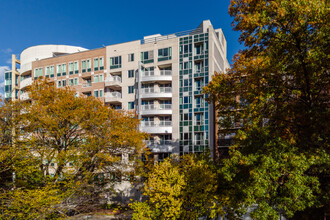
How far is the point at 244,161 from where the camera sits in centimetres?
1126

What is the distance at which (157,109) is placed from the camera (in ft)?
110

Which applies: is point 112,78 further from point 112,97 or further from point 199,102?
point 199,102

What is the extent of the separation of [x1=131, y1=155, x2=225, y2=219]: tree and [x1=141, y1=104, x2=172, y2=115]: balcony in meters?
18.8

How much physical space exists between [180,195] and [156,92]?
2157cm

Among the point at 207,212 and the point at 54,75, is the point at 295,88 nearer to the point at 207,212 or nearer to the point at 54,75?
the point at 207,212

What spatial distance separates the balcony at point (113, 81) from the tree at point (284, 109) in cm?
2584

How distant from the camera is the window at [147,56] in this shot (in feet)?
118

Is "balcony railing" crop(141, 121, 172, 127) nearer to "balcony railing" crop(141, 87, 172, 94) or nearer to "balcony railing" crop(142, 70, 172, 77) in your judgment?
"balcony railing" crop(141, 87, 172, 94)

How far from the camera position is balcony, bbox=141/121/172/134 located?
33.1 meters

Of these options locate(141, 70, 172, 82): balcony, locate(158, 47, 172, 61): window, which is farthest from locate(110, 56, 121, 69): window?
locate(158, 47, 172, 61): window

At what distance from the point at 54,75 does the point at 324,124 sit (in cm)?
4146

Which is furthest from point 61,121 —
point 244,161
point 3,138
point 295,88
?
point 295,88

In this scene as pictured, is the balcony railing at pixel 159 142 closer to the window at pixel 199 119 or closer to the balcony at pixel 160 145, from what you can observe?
the balcony at pixel 160 145

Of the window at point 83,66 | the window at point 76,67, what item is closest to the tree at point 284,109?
the window at point 83,66
